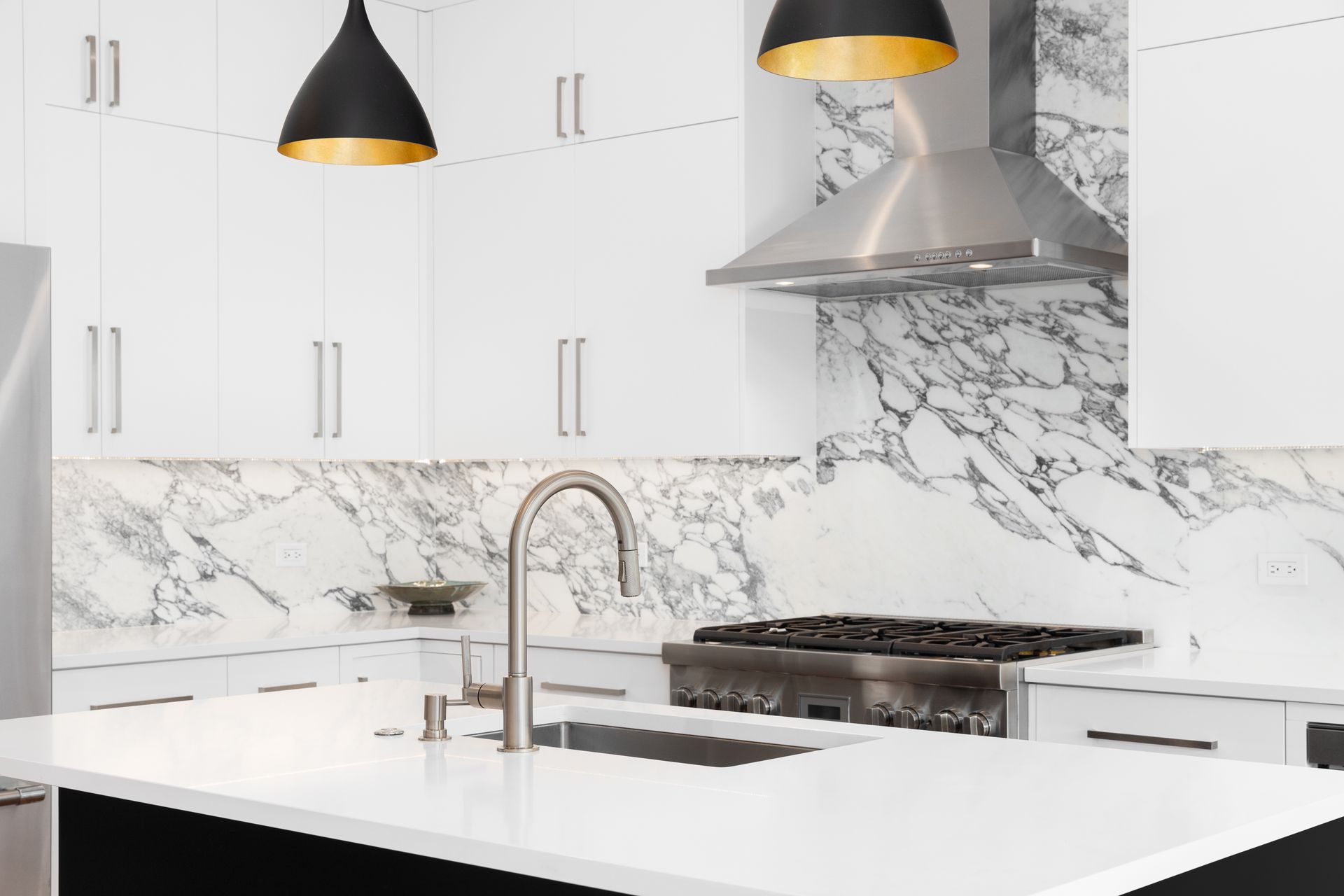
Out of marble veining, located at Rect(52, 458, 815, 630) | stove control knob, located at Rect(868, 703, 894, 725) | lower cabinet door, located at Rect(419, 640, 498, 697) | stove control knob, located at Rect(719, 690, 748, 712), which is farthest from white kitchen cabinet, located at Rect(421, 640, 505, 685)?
stove control knob, located at Rect(868, 703, 894, 725)

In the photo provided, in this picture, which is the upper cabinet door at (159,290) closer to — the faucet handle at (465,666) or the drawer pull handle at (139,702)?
the drawer pull handle at (139,702)

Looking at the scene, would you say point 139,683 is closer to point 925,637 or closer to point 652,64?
point 925,637

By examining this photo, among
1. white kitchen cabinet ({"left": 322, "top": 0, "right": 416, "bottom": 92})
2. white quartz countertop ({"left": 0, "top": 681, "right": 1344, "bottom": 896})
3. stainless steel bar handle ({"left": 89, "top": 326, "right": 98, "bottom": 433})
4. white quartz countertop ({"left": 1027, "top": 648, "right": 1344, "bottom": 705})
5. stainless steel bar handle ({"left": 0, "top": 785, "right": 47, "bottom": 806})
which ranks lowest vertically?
stainless steel bar handle ({"left": 0, "top": 785, "right": 47, "bottom": 806})

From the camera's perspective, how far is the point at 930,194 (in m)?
3.69

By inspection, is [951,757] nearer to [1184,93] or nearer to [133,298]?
[1184,93]

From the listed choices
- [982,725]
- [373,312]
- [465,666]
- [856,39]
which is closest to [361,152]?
[856,39]

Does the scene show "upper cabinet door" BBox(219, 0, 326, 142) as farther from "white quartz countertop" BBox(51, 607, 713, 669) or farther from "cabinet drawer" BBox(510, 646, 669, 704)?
"cabinet drawer" BBox(510, 646, 669, 704)

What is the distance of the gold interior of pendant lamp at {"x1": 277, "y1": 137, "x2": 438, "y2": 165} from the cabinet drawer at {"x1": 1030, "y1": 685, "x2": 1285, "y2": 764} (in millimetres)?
1717

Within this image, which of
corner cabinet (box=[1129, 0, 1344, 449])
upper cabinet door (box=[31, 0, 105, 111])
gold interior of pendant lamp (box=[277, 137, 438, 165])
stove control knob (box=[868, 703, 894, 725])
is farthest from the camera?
upper cabinet door (box=[31, 0, 105, 111])

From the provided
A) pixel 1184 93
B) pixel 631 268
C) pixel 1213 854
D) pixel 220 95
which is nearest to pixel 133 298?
pixel 220 95

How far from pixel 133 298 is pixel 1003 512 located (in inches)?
96.6

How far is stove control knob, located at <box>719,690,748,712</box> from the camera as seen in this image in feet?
11.7

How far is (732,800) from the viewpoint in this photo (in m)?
1.65

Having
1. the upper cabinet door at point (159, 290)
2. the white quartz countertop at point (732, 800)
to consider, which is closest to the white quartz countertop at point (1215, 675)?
the white quartz countertop at point (732, 800)
